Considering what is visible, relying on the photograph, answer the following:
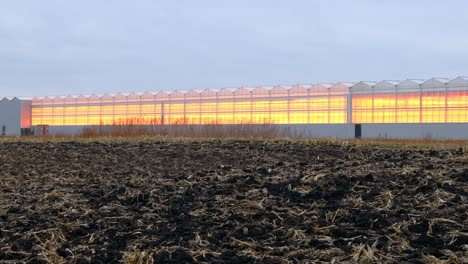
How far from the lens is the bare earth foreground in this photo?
12.7ft

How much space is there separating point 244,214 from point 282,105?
36105 millimetres

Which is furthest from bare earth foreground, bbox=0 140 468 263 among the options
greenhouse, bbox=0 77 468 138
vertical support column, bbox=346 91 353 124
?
vertical support column, bbox=346 91 353 124

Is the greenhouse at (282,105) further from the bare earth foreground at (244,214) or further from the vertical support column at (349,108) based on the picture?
the bare earth foreground at (244,214)

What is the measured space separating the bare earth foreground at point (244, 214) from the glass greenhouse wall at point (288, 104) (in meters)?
23.7

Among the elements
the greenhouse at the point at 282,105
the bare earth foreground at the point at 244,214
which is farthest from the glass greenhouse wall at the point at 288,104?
the bare earth foreground at the point at 244,214

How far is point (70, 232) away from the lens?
→ 466 centimetres

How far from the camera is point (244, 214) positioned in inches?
187

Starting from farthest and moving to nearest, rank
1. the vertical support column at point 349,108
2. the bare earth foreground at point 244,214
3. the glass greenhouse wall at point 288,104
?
1. the vertical support column at point 349,108
2. the glass greenhouse wall at point 288,104
3. the bare earth foreground at point 244,214

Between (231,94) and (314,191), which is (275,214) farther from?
(231,94)

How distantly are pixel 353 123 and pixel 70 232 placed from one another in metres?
34.5

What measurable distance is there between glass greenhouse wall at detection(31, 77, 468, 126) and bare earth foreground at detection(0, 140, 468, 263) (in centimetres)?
2366

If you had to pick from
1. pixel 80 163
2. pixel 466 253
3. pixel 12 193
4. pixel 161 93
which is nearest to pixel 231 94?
pixel 161 93

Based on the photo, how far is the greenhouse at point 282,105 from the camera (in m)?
35.2

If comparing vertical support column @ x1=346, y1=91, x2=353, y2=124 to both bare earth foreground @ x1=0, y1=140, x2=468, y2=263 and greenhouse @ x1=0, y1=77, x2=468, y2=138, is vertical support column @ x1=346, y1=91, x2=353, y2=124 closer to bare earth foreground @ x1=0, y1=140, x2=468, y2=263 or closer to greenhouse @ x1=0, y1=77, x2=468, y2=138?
greenhouse @ x1=0, y1=77, x2=468, y2=138
